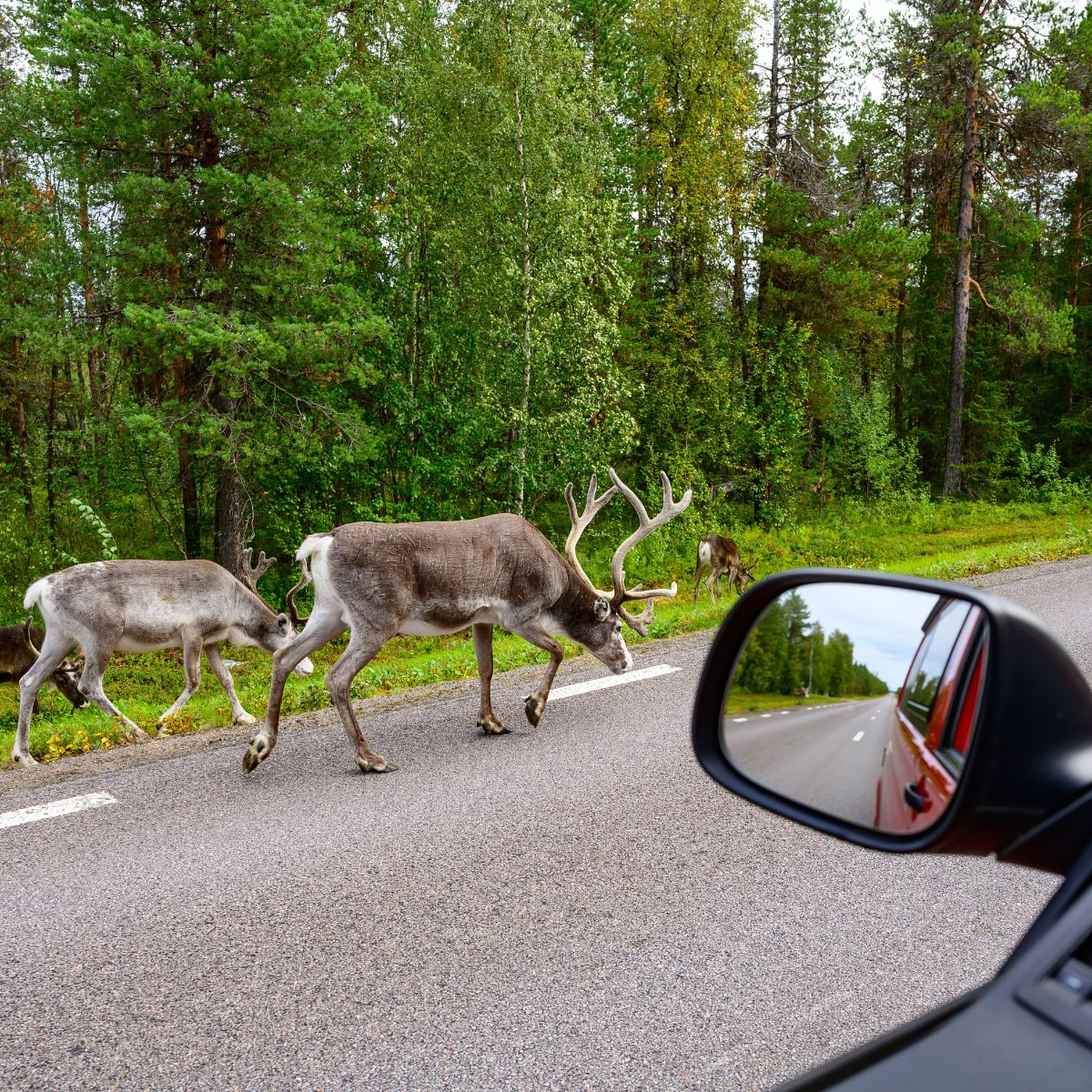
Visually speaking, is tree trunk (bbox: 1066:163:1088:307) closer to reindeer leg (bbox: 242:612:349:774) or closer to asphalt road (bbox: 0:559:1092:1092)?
reindeer leg (bbox: 242:612:349:774)

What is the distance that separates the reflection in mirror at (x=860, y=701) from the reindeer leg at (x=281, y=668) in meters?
4.63

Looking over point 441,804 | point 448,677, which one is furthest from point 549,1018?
point 448,677

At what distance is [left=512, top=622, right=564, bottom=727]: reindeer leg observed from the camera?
21.6 feet

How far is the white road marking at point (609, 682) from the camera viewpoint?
7.65 m

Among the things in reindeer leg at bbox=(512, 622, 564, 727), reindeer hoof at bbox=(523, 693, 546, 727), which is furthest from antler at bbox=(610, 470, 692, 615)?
reindeer hoof at bbox=(523, 693, 546, 727)

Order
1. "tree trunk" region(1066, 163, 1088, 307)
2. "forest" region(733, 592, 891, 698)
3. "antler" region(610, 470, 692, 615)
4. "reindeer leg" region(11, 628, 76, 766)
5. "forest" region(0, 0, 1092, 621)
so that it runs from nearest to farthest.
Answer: "forest" region(733, 592, 891, 698), "reindeer leg" region(11, 628, 76, 766), "antler" region(610, 470, 692, 615), "forest" region(0, 0, 1092, 621), "tree trunk" region(1066, 163, 1088, 307)

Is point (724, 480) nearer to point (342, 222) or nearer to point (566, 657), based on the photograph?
point (342, 222)

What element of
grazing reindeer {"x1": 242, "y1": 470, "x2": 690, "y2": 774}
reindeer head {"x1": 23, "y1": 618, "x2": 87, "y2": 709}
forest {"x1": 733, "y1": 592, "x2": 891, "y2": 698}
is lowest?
reindeer head {"x1": 23, "y1": 618, "x2": 87, "y2": 709}

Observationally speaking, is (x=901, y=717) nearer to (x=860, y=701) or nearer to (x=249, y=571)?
(x=860, y=701)

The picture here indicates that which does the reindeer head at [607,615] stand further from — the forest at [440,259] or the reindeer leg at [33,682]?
the forest at [440,259]

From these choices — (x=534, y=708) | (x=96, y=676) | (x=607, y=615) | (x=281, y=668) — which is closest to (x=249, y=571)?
(x=96, y=676)

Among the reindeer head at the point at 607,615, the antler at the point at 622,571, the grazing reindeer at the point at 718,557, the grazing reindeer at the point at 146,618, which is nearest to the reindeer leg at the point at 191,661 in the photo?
the grazing reindeer at the point at 146,618

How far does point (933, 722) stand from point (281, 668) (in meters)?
5.54

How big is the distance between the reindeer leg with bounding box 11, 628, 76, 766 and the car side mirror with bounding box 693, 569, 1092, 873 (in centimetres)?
656
